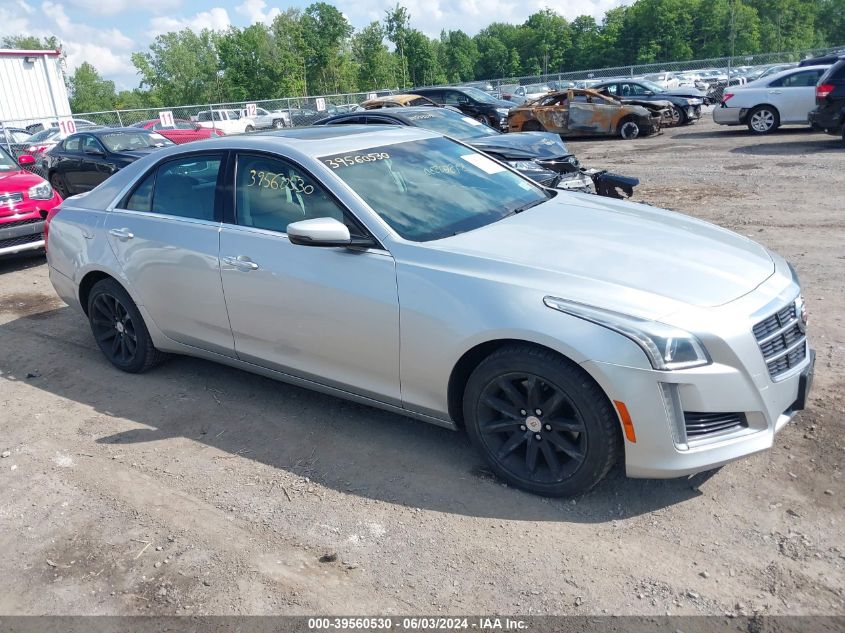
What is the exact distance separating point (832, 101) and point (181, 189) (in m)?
13.5

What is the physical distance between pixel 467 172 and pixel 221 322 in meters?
1.83

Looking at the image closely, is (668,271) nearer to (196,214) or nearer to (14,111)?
(196,214)

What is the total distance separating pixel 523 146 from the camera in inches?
384

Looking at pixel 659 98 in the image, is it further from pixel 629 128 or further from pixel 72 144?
pixel 72 144

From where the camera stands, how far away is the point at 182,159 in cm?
481

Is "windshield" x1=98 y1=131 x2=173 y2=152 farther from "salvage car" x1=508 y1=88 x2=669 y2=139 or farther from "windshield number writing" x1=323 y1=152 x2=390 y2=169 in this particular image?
"windshield number writing" x1=323 y1=152 x2=390 y2=169

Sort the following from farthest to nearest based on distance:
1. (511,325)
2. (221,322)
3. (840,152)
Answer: (840,152), (221,322), (511,325)

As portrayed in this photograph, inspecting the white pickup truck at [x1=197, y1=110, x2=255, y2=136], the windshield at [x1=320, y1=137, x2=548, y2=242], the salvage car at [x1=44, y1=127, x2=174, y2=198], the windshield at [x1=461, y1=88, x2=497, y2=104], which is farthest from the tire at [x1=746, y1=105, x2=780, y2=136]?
the white pickup truck at [x1=197, y1=110, x2=255, y2=136]

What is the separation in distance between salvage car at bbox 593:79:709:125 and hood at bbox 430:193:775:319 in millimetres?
17884

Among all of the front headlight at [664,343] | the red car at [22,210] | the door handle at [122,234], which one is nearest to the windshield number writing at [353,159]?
the door handle at [122,234]

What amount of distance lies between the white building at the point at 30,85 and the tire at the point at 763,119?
92.4ft

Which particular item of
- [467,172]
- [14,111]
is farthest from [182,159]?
[14,111]

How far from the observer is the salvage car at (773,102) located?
53.7 feet

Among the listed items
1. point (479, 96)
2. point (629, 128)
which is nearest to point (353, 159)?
point (629, 128)
